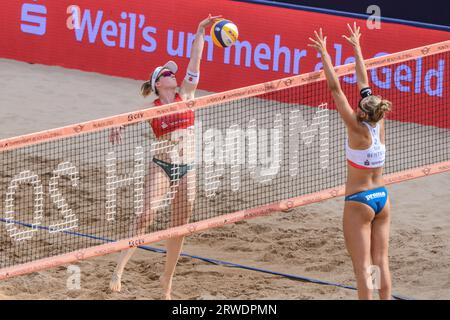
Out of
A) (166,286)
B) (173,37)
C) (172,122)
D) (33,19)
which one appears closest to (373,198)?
(172,122)

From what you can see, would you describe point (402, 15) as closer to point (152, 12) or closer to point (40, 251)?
point (152, 12)

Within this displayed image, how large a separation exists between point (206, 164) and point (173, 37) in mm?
4284

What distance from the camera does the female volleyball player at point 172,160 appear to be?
13375 mm

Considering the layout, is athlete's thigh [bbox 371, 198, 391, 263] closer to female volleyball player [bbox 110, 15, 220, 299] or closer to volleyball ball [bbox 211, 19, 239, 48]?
female volleyball player [bbox 110, 15, 220, 299]

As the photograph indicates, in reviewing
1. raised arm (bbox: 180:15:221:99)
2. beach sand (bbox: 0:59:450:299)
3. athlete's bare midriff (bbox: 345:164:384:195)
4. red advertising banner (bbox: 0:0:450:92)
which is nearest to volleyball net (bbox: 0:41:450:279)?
raised arm (bbox: 180:15:221:99)

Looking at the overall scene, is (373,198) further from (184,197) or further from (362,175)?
(184,197)

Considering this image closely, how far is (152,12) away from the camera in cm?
2180

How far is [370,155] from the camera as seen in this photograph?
1205 centimetres

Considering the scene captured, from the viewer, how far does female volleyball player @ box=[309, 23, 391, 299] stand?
11.9 m

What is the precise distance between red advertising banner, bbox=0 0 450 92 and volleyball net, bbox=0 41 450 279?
70 cm

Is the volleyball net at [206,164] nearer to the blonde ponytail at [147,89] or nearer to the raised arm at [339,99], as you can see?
the blonde ponytail at [147,89]

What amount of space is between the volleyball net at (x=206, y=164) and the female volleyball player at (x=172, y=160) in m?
0.02
